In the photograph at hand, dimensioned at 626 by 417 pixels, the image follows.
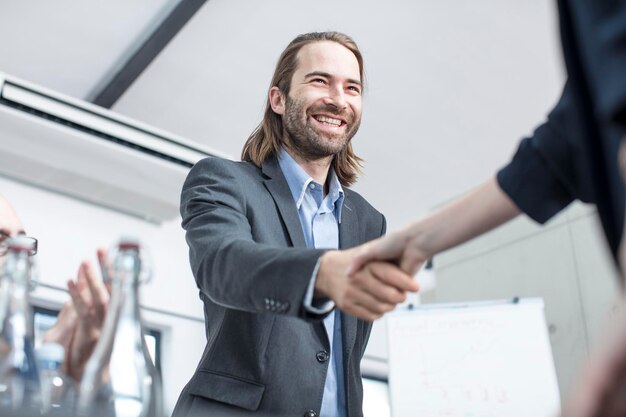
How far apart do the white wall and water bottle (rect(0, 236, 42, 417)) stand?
3.52m

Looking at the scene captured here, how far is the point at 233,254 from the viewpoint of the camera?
4.13 feet

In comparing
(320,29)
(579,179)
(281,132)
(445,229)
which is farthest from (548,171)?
(320,29)

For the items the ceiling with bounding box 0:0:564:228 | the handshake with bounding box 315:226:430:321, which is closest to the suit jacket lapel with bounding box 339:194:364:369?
the handshake with bounding box 315:226:430:321

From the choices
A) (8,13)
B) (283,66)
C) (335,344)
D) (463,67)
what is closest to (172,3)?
(8,13)

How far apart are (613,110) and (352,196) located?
1284 mm

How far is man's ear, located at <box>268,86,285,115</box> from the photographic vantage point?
1.95 m

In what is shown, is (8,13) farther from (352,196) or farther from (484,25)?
(352,196)

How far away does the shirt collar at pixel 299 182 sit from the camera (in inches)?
66.3

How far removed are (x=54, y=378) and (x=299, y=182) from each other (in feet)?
3.30

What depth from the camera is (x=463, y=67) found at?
4.11m

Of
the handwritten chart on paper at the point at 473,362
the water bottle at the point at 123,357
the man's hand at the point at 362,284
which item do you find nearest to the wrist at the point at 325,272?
the man's hand at the point at 362,284

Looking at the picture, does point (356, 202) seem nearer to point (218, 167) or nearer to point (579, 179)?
point (218, 167)

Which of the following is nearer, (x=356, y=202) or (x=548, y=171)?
(x=548, y=171)

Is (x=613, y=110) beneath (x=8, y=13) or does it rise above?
beneath
